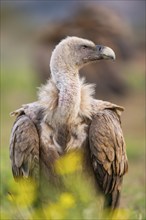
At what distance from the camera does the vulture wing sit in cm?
746

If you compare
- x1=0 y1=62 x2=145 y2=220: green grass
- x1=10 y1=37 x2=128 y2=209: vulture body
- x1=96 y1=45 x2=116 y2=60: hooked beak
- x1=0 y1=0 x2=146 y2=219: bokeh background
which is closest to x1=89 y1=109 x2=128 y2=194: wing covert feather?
x1=10 y1=37 x2=128 y2=209: vulture body

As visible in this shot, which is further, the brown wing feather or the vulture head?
the vulture head

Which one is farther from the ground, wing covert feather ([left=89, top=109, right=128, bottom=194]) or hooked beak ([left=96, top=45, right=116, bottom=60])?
hooked beak ([left=96, top=45, right=116, bottom=60])

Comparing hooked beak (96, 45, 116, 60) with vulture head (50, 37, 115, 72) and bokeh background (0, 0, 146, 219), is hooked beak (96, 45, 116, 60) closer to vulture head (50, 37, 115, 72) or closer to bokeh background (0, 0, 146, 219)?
vulture head (50, 37, 115, 72)

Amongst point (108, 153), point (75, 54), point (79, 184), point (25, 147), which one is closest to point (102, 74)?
point (75, 54)

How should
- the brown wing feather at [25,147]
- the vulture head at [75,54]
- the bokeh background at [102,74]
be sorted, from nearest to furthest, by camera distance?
the brown wing feather at [25,147], the vulture head at [75,54], the bokeh background at [102,74]

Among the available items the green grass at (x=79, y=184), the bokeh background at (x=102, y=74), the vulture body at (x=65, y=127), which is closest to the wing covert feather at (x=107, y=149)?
the vulture body at (x=65, y=127)

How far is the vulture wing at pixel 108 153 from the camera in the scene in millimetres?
7465

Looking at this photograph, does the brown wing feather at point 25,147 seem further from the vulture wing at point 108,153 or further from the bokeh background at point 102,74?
the bokeh background at point 102,74

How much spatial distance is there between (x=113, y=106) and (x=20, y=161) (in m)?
0.83

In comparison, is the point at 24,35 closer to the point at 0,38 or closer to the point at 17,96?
the point at 0,38

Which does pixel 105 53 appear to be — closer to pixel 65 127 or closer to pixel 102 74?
pixel 65 127

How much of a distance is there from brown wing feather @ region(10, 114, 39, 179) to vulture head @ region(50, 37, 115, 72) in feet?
1.54

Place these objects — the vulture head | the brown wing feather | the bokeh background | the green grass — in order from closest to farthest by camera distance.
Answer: the green grass
the brown wing feather
the vulture head
the bokeh background
